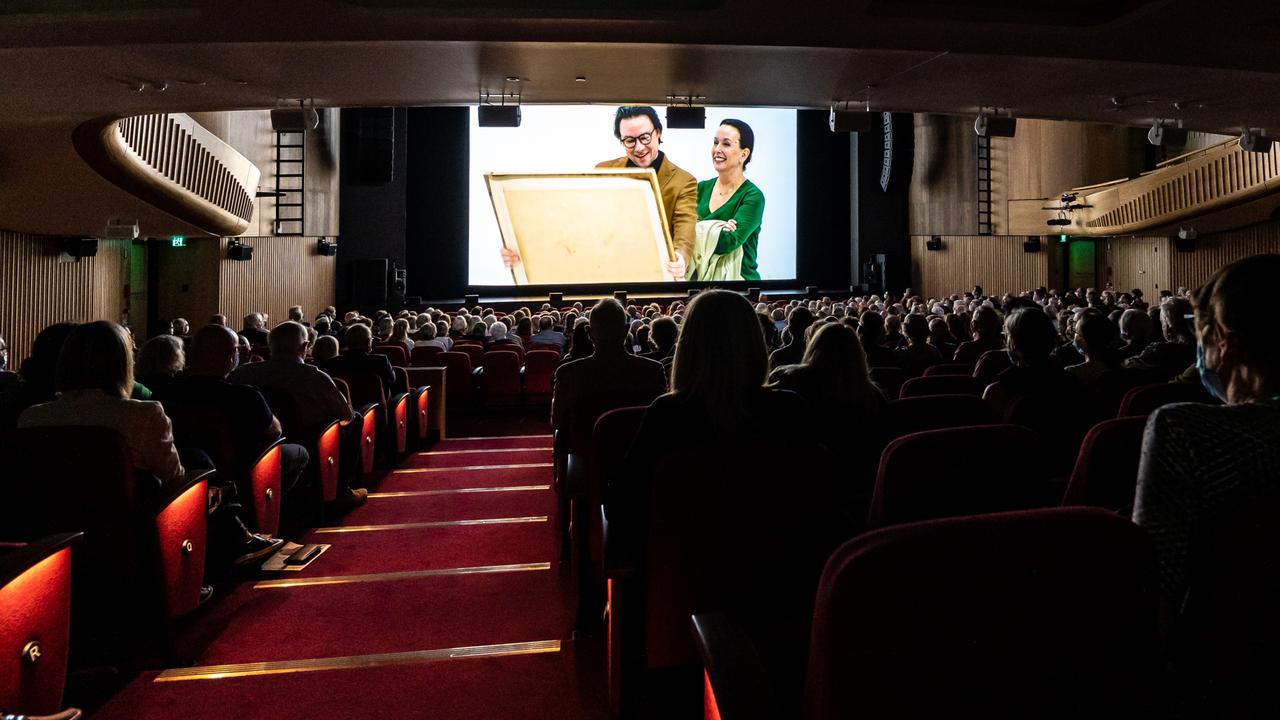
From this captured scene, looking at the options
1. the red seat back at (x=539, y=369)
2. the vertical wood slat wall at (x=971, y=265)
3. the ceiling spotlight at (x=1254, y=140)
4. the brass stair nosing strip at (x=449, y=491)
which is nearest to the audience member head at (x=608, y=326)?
the brass stair nosing strip at (x=449, y=491)

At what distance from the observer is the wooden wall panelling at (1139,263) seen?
19.3 meters

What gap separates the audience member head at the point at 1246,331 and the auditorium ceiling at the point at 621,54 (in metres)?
4.83

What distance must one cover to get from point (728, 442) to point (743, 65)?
583 centimetres

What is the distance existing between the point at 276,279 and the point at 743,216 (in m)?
10.1

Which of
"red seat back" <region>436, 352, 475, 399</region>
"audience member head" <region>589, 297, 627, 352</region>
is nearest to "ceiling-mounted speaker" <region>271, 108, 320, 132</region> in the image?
"red seat back" <region>436, 352, 475, 399</region>

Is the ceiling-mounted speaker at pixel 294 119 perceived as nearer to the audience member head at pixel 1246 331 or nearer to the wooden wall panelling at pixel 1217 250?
the audience member head at pixel 1246 331

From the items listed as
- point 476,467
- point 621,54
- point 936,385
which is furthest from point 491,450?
point 936,385

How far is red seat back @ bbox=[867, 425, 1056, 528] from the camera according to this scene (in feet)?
5.52

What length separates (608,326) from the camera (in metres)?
3.95

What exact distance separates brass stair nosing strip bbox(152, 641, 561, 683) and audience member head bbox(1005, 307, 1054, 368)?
2.09 m

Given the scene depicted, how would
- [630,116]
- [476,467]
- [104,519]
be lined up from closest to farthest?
[104,519] < [476,467] < [630,116]

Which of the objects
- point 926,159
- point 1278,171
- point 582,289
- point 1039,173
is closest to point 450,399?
point 582,289

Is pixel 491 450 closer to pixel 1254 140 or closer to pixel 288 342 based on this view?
pixel 288 342

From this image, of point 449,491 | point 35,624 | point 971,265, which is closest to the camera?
point 35,624
